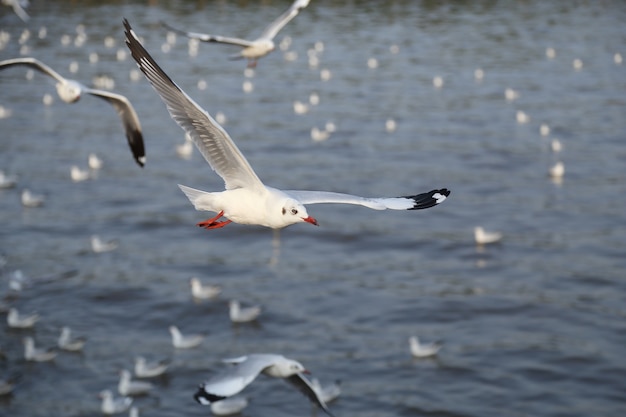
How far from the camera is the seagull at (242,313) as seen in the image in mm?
22750

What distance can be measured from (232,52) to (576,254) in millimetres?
29210

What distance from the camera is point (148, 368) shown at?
67.6 ft

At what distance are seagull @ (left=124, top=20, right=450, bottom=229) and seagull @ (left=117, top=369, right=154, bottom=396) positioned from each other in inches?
447

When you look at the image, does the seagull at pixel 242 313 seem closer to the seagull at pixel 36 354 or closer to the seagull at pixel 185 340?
the seagull at pixel 185 340

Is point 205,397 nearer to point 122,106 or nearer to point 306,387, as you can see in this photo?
point 306,387

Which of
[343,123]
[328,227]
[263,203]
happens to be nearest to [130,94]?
[343,123]

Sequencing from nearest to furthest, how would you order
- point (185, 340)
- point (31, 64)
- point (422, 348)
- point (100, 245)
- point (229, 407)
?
point (31, 64)
point (229, 407)
point (422, 348)
point (185, 340)
point (100, 245)

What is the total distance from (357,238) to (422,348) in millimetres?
6763

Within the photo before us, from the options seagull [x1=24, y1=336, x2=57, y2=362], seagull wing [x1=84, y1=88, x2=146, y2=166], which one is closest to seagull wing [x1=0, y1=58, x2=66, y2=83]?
seagull wing [x1=84, y1=88, x2=146, y2=166]

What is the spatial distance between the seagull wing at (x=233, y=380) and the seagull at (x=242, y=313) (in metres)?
10.0

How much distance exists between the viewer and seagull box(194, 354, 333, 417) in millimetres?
10430

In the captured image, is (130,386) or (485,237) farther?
(485,237)

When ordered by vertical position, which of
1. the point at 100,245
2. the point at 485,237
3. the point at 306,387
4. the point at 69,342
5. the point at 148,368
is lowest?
the point at 148,368

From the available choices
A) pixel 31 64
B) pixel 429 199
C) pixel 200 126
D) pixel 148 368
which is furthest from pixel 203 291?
pixel 200 126
